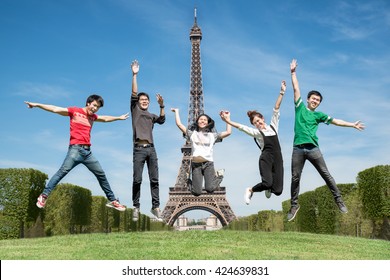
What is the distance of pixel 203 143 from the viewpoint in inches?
420

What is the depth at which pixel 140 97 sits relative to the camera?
35.1 feet

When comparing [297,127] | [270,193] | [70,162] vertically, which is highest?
[297,127]

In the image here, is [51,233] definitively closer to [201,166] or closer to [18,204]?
[18,204]

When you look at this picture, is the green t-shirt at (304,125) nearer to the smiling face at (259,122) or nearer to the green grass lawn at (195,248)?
the smiling face at (259,122)

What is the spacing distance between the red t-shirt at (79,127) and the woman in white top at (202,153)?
6.39 ft

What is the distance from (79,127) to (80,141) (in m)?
0.30

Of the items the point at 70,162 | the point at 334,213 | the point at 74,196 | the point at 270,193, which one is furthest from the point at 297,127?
the point at 74,196

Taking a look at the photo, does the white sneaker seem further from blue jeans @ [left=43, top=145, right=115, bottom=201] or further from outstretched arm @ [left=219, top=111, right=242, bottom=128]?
blue jeans @ [left=43, top=145, right=115, bottom=201]

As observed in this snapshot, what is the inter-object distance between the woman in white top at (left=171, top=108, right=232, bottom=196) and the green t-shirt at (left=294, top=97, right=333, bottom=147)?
4.93ft

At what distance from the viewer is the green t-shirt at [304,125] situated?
1004cm

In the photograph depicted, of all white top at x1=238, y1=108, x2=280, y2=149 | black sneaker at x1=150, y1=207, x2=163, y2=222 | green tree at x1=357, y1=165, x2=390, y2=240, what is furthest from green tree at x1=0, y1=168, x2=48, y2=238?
green tree at x1=357, y1=165, x2=390, y2=240
